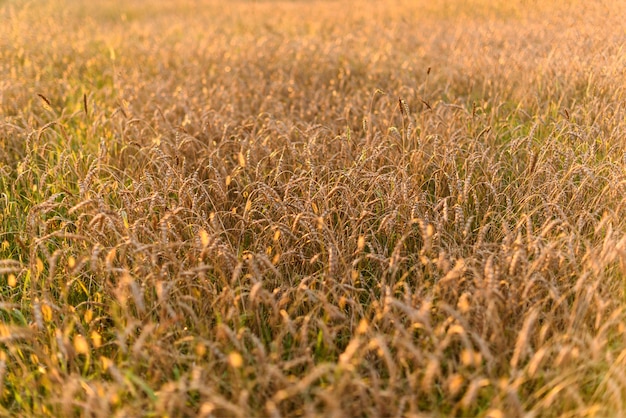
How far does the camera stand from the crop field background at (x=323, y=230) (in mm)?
1581

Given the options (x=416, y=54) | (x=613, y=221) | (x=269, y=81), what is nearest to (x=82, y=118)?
(x=269, y=81)

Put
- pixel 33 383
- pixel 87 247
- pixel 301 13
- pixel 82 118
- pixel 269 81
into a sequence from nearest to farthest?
pixel 33 383, pixel 87 247, pixel 82 118, pixel 269 81, pixel 301 13

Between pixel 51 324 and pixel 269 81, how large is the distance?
10.8 feet

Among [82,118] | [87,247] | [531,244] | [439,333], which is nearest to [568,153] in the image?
[531,244]

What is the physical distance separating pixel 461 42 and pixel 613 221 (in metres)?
3.98

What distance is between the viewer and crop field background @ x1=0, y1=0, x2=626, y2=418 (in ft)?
5.19

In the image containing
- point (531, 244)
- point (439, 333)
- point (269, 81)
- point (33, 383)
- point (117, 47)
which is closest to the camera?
point (439, 333)

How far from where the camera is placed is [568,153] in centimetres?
258

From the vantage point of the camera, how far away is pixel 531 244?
191 cm

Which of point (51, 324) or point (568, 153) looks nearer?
point (51, 324)

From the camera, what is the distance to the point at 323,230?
2.19 m

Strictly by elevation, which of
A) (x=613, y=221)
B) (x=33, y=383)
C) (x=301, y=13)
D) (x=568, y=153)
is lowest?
(x=33, y=383)

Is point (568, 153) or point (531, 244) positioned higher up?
point (568, 153)

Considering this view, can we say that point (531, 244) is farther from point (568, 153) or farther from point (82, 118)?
point (82, 118)
